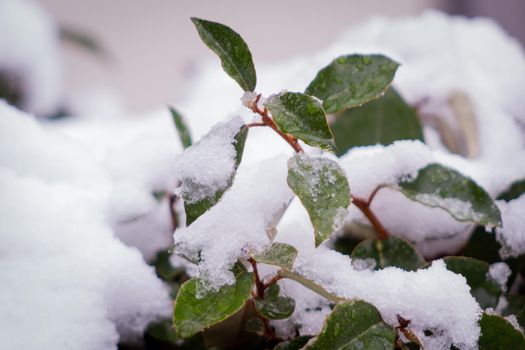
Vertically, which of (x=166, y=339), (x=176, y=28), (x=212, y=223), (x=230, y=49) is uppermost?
(x=230, y=49)

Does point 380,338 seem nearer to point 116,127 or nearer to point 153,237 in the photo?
point 153,237

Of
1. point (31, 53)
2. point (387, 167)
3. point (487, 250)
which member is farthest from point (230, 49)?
point (31, 53)

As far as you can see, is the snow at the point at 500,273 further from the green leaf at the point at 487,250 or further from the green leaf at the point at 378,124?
the green leaf at the point at 378,124

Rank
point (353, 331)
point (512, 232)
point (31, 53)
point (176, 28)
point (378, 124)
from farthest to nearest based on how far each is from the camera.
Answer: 1. point (176, 28)
2. point (31, 53)
3. point (378, 124)
4. point (512, 232)
5. point (353, 331)

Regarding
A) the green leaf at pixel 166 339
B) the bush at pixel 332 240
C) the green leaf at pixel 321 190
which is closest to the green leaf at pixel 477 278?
the bush at pixel 332 240

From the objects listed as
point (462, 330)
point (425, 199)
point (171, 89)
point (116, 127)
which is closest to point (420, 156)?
point (425, 199)

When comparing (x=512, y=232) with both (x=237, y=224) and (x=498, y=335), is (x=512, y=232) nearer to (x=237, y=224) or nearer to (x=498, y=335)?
(x=498, y=335)
